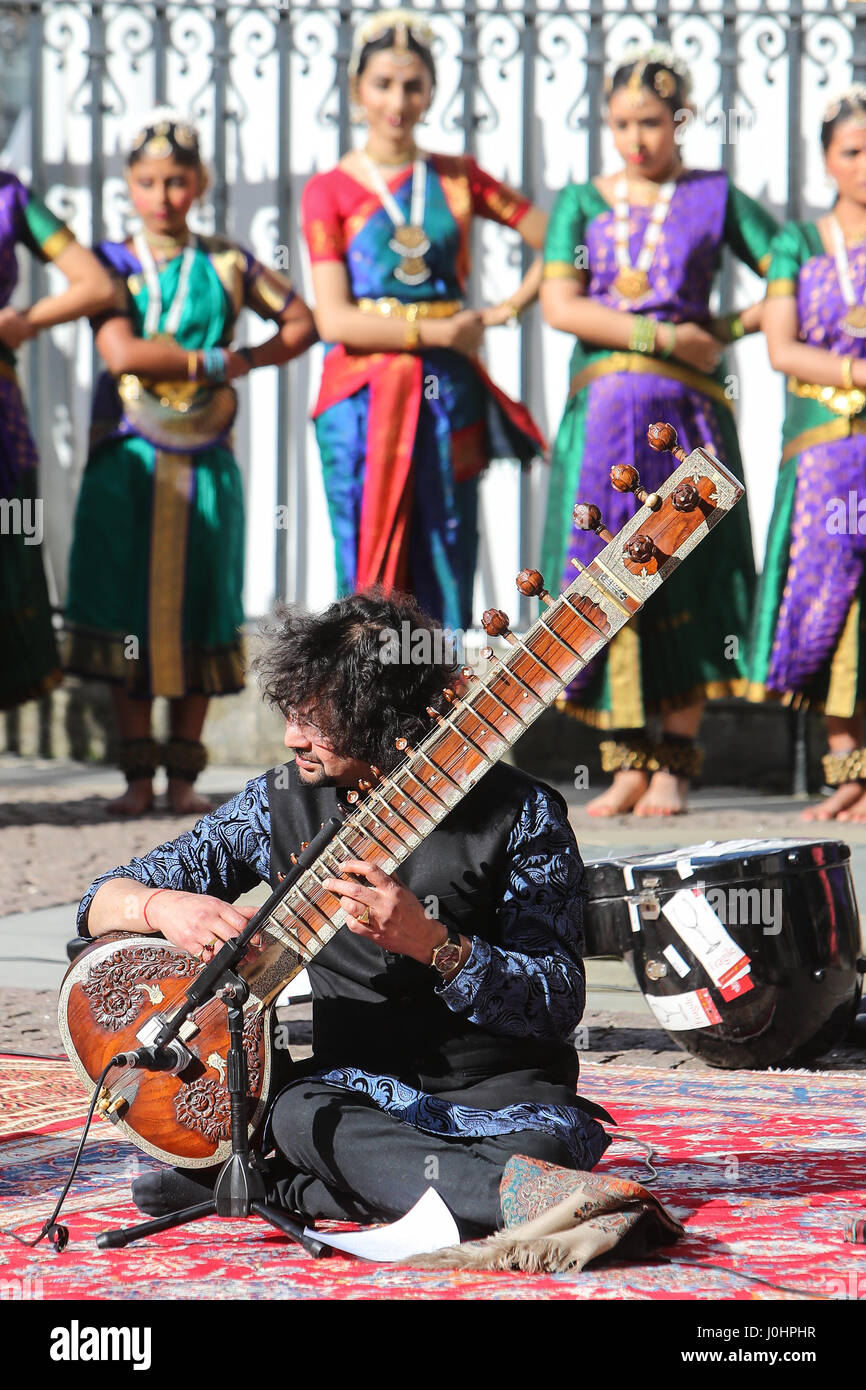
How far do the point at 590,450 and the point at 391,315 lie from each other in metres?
0.85

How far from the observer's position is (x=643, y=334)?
686cm

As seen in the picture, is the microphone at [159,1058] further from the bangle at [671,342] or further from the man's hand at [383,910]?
the bangle at [671,342]

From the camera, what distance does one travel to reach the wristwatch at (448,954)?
2764 millimetres

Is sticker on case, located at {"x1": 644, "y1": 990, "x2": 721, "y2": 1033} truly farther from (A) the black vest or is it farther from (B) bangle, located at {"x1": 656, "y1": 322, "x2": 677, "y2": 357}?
(B) bangle, located at {"x1": 656, "y1": 322, "x2": 677, "y2": 357}

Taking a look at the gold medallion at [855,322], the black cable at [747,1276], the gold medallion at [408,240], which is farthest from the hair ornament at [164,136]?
the black cable at [747,1276]

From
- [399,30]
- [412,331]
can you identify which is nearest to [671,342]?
[412,331]

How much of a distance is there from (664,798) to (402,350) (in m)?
1.84

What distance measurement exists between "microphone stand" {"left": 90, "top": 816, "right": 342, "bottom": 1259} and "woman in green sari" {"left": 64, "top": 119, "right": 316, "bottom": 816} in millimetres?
4576

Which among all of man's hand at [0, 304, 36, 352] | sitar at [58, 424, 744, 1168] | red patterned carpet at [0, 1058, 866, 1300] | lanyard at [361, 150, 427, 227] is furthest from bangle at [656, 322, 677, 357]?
sitar at [58, 424, 744, 1168]

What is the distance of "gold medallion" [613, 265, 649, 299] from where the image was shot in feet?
22.7

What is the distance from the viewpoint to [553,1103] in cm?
297

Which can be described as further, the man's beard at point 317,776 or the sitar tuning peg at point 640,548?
the man's beard at point 317,776

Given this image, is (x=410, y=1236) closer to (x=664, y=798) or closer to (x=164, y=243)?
(x=664, y=798)

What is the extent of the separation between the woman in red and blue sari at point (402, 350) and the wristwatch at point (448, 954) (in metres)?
4.22
